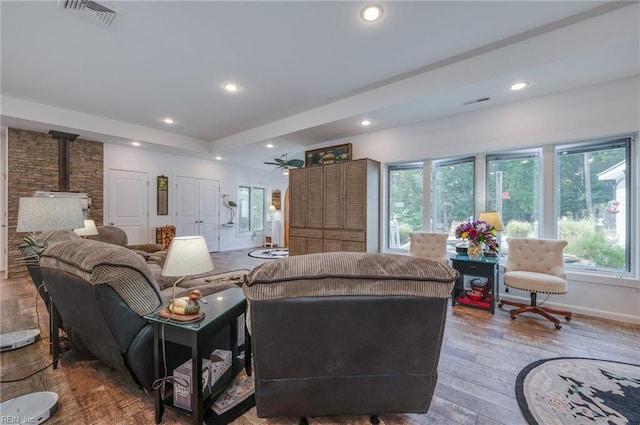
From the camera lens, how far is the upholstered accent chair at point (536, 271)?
2926 millimetres

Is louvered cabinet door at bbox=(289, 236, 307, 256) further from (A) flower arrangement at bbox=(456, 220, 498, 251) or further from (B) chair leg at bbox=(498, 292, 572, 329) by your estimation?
(B) chair leg at bbox=(498, 292, 572, 329)

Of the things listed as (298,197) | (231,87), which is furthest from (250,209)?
(231,87)

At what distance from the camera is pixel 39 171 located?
4.91 m

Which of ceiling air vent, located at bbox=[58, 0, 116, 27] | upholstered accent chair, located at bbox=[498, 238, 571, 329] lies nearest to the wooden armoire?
upholstered accent chair, located at bbox=[498, 238, 571, 329]

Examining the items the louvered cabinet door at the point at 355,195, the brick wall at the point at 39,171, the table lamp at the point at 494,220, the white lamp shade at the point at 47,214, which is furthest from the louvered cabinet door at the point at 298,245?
the brick wall at the point at 39,171

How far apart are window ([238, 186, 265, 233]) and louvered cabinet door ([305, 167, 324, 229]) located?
403 cm

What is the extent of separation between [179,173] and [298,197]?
3639 mm

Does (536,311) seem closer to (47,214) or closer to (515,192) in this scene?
(515,192)

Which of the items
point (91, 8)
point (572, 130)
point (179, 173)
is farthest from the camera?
point (179, 173)

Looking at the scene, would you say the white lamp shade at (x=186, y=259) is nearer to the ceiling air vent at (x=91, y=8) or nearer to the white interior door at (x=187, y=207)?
the ceiling air vent at (x=91, y=8)

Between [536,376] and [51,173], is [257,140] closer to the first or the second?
[51,173]

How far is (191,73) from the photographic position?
3336mm

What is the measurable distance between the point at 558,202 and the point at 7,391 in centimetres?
569

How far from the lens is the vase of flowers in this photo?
347 cm
